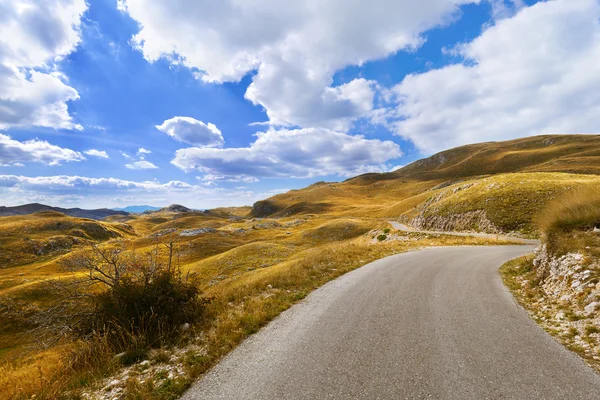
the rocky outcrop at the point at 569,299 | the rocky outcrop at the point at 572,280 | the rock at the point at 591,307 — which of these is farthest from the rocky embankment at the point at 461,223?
the rock at the point at 591,307

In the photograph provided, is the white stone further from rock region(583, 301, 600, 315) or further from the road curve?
the road curve

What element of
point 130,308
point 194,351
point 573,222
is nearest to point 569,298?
point 573,222

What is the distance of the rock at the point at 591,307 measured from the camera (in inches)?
301

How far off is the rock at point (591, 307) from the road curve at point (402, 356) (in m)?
1.46

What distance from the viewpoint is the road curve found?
4.84m

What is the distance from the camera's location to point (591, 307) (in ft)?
25.5

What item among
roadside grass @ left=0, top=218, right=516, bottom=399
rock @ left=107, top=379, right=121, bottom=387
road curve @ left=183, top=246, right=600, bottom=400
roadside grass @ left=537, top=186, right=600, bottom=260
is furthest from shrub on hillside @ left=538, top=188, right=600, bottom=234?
rock @ left=107, top=379, right=121, bottom=387

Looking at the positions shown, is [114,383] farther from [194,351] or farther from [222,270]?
[222,270]

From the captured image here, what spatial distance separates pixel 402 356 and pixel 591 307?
660cm

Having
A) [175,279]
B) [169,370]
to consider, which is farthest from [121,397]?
[175,279]

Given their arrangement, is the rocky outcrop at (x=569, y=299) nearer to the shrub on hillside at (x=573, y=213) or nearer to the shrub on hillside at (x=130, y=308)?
the shrub on hillside at (x=573, y=213)

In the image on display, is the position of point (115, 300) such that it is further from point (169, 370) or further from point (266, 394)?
point (266, 394)

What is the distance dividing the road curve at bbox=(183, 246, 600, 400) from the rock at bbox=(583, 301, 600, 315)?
146 cm

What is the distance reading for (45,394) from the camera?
5.28 metres
